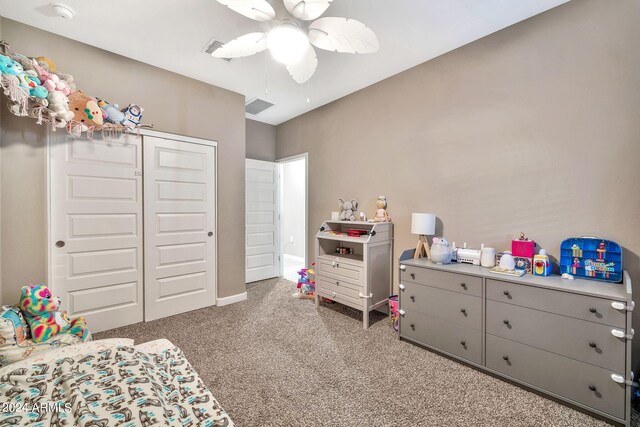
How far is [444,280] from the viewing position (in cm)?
219

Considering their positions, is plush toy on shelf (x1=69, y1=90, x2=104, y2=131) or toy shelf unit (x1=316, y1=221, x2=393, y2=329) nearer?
plush toy on shelf (x1=69, y1=90, x2=104, y2=131)

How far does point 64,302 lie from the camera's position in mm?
2441

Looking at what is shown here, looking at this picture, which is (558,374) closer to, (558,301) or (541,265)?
(558,301)

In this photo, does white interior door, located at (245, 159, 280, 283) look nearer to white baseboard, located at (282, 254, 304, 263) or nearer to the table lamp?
white baseboard, located at (282, 254, 304, 263)

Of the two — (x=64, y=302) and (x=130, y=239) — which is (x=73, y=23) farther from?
(x=64, y=302)

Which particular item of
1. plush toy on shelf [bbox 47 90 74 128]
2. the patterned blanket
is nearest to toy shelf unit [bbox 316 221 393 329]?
the patterned blanket

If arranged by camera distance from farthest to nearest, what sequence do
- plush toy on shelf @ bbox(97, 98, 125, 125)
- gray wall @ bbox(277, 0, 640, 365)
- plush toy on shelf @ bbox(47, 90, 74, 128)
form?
plush toy on shelf @ bbox(97, 98, 125, 125) < plush toy on shelf @ bbox(47, 90, 74, 128) < gray wall @ bbox(277, 0, 640, 365)

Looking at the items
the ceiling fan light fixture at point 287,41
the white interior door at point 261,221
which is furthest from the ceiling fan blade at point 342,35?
the white interior door at point 261,221

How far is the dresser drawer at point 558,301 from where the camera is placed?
1523 millimetres

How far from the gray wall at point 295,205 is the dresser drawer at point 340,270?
10.0 ft

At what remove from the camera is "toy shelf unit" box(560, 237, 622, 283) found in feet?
5.79

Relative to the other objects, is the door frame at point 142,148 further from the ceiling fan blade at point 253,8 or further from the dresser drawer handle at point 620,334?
the dresser drawer handle at point 620,334

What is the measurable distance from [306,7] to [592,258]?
241cm

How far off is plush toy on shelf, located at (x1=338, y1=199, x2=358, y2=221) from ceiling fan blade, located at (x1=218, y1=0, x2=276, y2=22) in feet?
7.34
